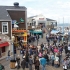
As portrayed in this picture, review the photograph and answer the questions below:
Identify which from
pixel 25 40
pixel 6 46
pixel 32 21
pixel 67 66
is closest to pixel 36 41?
pixel 25 40

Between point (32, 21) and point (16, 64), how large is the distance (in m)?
36.8

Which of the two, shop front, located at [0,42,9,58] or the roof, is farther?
the roof

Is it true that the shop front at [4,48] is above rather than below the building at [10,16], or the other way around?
below

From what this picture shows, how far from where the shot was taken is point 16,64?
22.9 meters

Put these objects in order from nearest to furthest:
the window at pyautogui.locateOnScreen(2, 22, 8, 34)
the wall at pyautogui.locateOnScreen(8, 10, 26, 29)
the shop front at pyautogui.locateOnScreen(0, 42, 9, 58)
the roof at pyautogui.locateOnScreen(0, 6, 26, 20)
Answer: the shop front at pyautogui.locateOnScreen(0, 42, 9, 58), the window at pyautogui.locateOnScreen(2, 22, 8, 34), the roof at pyautogui.locateOnScreen(0, 6, 26, 20), the wall at pyautogui.locateOnScreen(8, 10, 26, 29)

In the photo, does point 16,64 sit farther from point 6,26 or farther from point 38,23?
point 38,23

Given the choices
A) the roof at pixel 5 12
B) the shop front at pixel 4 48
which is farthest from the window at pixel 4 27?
the shop front at pixel 4 48

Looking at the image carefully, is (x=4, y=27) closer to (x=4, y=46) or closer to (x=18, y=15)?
(x=4, y=46)

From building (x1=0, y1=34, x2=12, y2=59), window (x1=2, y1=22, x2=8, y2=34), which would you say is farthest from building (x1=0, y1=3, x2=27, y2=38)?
Result: building (x1=0, y1=34, x2=12, y2=59)

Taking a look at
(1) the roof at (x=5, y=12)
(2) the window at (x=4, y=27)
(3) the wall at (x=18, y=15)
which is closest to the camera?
(2) the window at (x=4, y=27)

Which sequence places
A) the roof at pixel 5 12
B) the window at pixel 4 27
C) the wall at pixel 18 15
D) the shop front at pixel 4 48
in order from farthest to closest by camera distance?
the wall at pixel 18 15 → the roof at pixel 5 12 → the window at pixel 4 27 → the shop front at pixel 4 48

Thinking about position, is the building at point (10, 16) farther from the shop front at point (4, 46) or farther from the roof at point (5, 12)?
the shop front at point (4, 46)

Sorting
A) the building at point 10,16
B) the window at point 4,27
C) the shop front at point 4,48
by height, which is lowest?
the shop front at point 4,48

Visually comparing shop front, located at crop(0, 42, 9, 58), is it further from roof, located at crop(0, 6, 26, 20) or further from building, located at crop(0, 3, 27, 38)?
roof, located at crop(0, 6, 26, 20)
